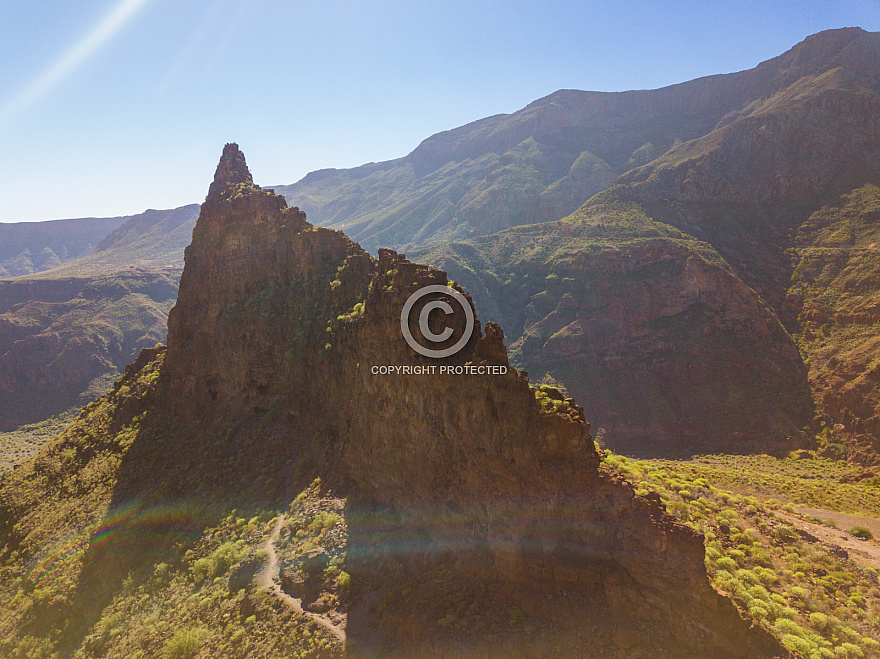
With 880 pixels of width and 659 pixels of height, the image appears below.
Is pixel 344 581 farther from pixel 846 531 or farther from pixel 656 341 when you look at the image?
pixel 656 341

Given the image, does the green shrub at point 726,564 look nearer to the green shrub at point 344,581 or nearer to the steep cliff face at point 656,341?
the green shrub at point 344,581

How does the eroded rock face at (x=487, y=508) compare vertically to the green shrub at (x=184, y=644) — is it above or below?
above

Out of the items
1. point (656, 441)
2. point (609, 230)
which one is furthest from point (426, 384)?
point (609, 230)

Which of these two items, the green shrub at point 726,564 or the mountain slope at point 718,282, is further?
the mountain slope at point 718,282

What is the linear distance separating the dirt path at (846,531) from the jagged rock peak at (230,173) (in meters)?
62.2

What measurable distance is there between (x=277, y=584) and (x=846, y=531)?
45.9 m

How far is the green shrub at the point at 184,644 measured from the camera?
2556 cm

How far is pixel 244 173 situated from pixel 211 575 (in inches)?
1706

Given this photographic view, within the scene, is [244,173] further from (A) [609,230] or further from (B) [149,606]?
(A) [609,230]

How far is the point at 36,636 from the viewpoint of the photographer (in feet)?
106

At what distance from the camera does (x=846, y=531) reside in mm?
36625

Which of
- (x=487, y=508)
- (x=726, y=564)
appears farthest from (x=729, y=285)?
(x=487, y=508)

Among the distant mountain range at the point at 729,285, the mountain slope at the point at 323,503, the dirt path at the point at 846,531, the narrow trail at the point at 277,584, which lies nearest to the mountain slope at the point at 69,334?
the mountain slope at the point at 323,503

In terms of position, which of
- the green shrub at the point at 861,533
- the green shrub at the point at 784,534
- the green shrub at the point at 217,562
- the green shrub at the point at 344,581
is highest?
the green shrub at the point at 344,581
